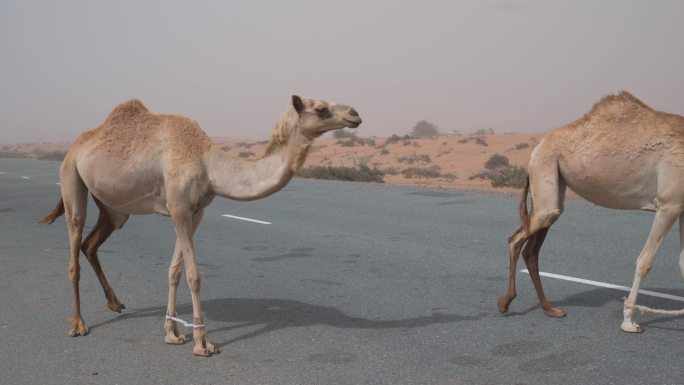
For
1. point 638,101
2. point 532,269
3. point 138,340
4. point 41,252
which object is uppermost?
point 638,101

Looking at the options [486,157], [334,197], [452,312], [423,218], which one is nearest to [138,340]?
[452,312]

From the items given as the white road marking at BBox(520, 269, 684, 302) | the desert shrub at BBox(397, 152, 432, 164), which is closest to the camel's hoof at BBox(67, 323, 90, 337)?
the white road marking at BBox(520, 269, 684, 302)

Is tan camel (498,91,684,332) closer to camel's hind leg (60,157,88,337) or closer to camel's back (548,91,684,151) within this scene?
camel's back (548,91,684,151)

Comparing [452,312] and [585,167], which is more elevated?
[585,167]

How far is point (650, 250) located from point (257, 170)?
3421 mm

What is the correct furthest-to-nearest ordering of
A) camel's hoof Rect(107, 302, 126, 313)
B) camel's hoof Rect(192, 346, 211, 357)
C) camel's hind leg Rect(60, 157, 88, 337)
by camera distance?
camel's hoof Rect(107, 302, 126, 313)
camel's hind leg Rect(60, 157, 88, 337)
camel's hoof Rect(192, 346, 211, 357)

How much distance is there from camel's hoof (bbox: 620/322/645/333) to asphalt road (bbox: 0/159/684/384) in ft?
0.21

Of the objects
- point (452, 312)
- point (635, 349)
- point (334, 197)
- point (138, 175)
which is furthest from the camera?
point (334, 197)

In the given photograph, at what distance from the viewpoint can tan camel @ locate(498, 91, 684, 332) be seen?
5.50 m

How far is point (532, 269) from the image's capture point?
6328mm

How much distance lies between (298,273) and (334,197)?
9277 mm

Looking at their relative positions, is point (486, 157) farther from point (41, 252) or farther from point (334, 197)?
point (41, 252)

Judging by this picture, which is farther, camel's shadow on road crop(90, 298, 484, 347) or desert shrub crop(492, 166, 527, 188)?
desert shrub crop(492, 166, 527, 188)

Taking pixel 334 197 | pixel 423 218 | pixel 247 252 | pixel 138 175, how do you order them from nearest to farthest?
pixel 138 175 < pixel 247 252 < pixel 423 218 < pixel 334 197
